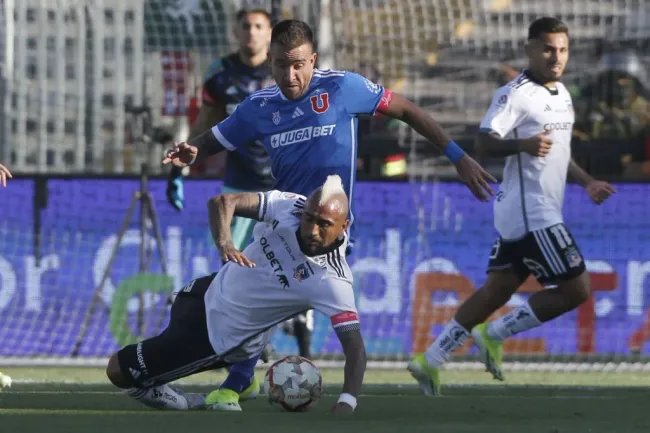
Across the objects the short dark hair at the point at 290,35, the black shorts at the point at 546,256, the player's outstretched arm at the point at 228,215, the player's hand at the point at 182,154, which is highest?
the short dark hair at the point at 290,35

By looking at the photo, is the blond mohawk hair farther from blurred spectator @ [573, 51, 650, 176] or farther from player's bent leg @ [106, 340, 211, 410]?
blurred spectator @ [573, 51, 650, 176]

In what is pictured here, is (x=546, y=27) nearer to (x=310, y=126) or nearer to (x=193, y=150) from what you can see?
(x=310, y=126)

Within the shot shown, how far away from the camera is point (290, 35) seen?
7.28 meters

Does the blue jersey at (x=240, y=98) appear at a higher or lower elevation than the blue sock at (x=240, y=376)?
higher

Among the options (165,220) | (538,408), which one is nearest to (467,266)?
(165,220)

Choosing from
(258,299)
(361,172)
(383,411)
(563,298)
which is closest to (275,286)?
(258,299)

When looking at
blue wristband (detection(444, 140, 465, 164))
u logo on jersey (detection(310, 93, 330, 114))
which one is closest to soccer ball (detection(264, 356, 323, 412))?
blue wristband (detection(444, 140, 465, 164))

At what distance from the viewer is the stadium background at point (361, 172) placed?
38.7 feet

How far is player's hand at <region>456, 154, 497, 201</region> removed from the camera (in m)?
7.07

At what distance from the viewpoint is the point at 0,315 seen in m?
11.8

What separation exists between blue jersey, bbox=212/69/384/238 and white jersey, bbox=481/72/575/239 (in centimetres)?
149

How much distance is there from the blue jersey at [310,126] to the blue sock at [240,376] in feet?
3.06

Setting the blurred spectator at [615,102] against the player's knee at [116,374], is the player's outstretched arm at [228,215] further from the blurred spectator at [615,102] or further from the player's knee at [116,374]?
the blurred spectator at [615,102]

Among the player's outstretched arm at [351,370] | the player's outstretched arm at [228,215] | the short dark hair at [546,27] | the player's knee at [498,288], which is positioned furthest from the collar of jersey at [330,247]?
the short dark hair at [546,27]
